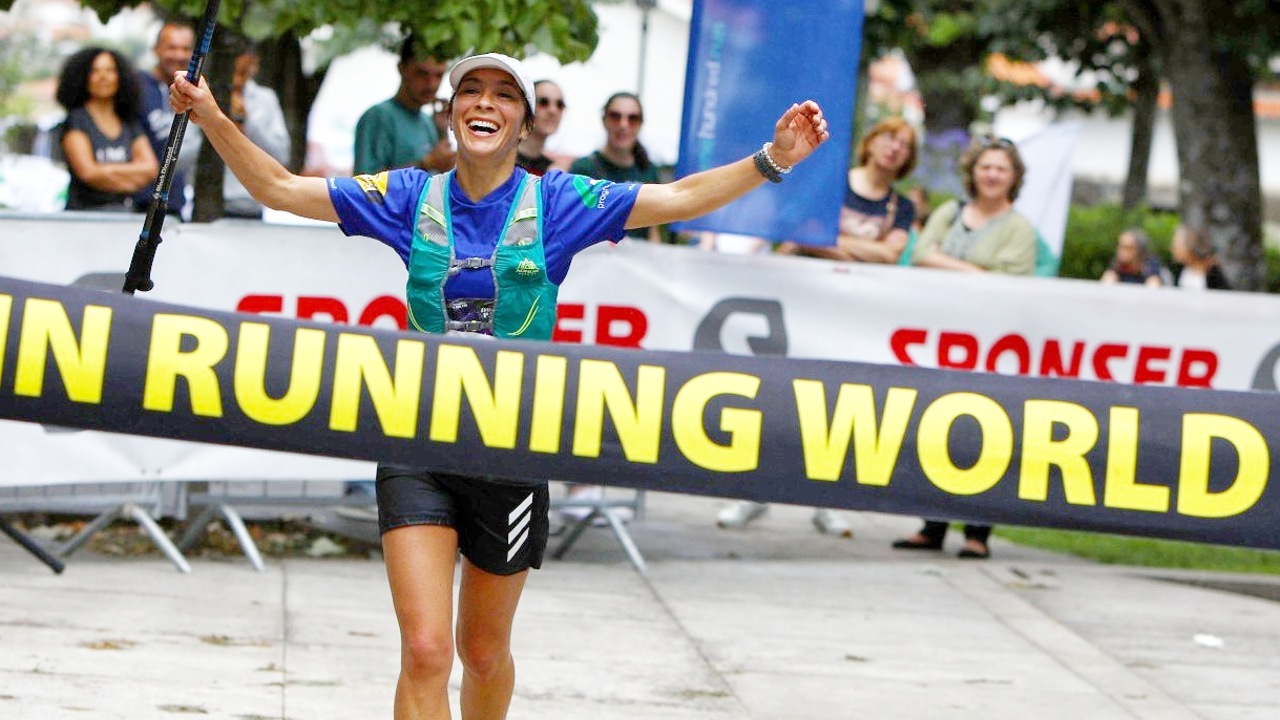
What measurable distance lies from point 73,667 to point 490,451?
2523 mm

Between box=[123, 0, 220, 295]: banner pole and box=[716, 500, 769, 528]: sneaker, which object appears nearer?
box=[123, 0, 220, 295]: banner pole

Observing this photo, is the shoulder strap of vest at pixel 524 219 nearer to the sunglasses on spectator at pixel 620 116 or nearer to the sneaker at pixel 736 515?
the sunglasses on spectator at pixel 620 116

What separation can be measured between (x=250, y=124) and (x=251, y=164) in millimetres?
5578

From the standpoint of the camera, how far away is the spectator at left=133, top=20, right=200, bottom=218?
31.7ft

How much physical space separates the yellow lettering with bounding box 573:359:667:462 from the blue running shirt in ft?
1.05

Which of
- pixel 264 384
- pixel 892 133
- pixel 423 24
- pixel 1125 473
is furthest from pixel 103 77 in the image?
pixel 1125 473

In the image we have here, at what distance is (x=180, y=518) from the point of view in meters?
8.74

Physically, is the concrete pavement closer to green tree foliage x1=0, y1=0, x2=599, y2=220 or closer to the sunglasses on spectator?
the sunglasses on spectator

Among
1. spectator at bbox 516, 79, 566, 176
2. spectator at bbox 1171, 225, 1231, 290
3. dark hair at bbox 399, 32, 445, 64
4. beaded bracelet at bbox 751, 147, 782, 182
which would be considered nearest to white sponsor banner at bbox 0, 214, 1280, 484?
spectator at bbox 516, 79, 566, 176

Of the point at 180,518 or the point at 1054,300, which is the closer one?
the point at 180,518

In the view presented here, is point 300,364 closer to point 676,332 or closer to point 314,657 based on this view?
point 314,657

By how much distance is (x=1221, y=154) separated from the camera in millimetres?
17391

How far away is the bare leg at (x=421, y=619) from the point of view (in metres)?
4.66

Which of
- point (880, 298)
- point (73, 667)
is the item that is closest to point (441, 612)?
point (73, 667)
